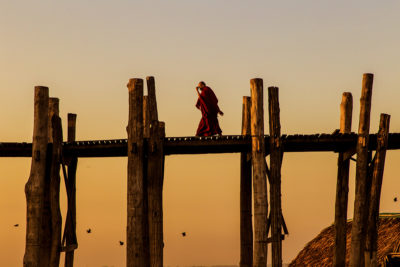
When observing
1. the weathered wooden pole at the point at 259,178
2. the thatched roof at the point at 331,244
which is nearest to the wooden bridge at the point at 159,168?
the weathered wooden pole at the point at 259,178

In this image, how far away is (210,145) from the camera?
54.4ft

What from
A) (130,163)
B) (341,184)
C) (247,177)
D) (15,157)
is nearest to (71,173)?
(15,157)

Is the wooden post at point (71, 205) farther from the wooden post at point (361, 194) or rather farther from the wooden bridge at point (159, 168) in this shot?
the wooden post at point (361, 194)

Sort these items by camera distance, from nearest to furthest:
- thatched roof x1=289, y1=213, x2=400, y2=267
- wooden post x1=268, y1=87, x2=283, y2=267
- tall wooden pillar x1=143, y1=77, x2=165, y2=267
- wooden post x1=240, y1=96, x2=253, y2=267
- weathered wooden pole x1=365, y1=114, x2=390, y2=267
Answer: tall wooden pillar x1=143, y1=77, x2=165, y2=267, wooden post x1=268, y1=87, x2=283, y2=267, weathered wooden pole x1=365, y1=114, x2=390, y2=267, wooden post x1=240, y1=96, x2=253, y2=267, thatched roof x1=289, y1=213, x2=400, y2=267

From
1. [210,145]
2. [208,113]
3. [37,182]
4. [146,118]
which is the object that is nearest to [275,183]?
[210,145]

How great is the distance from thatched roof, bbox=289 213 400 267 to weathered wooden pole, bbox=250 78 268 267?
3.75 m

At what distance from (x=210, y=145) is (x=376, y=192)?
11.3 ft

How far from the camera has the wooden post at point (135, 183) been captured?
16.2 m

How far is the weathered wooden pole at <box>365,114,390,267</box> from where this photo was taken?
55.5ft

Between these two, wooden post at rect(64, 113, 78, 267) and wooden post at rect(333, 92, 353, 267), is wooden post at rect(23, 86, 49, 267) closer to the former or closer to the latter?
wooden post at rect(64, 113, 78, 267)

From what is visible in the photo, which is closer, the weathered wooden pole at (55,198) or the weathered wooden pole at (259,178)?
the weathered wooden pole at (259,178)

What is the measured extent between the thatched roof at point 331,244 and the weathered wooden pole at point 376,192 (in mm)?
1780

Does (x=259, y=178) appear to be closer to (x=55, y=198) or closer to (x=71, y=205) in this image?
(x=55, y=198)

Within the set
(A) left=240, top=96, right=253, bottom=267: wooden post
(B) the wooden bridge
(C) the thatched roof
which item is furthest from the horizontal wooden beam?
(C) the thatched roof
